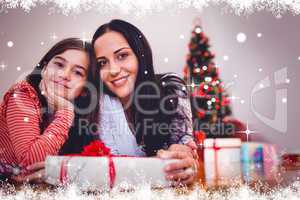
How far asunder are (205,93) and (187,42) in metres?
0.30

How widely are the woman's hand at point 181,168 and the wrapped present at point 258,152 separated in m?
0.33

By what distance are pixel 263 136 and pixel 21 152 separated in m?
1.30

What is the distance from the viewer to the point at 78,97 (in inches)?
81.0

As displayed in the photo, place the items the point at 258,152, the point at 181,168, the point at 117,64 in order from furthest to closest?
the point at 258,152 → the point at 117,64 → the point at 181,168

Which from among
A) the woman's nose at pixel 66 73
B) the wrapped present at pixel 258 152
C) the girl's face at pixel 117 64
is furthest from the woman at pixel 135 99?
the wrapped present at pixel 258 152

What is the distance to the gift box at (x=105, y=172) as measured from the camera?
5.32 feet

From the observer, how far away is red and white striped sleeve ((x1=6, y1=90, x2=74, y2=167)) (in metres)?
1.90

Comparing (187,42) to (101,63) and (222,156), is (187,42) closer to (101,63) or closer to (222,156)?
(101,63)

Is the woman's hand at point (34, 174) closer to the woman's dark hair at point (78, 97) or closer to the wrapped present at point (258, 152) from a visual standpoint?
the woman's dark hair at point (78, 97)

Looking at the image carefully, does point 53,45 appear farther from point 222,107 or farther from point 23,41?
point 222,107

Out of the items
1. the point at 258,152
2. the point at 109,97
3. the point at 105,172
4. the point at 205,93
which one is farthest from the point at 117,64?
the point at 258,152

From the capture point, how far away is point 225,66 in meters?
2.11

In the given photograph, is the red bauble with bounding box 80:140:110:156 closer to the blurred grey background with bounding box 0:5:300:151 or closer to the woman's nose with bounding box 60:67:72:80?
the woman's nose with bounding box 60:67:72:80

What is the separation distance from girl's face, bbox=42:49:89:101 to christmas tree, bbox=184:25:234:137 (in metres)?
0.56
